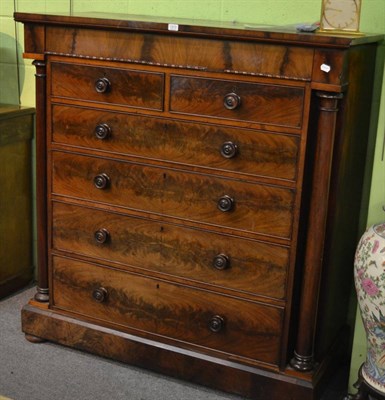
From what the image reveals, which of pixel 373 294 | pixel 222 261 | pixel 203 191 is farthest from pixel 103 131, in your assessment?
pixel 373 294

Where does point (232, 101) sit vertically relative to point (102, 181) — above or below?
above

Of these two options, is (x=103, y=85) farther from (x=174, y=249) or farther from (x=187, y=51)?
(x=174, y=249)

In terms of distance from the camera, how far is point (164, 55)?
254cm

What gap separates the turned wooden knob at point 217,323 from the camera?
2662 mm

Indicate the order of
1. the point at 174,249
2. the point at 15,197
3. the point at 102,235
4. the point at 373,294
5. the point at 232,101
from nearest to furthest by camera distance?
the point at 373,294 < the point at 232,101 < the point at 174,249 < the point at 102,235 < the point at 15,197

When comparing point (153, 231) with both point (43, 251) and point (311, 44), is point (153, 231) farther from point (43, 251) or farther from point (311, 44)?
point (311, 44)

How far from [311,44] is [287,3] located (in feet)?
2.20

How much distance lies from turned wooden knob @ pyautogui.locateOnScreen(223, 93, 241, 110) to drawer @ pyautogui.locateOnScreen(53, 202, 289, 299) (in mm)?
458

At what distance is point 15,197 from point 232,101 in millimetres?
1436

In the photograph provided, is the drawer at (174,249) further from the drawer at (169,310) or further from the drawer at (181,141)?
the drawer at (181,141)

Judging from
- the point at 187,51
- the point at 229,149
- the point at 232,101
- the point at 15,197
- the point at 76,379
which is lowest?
the point at 76,379

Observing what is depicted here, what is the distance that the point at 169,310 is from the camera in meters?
2.76

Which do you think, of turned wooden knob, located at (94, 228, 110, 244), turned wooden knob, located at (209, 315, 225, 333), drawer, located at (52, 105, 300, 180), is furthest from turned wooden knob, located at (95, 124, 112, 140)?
turned wooden knob, located at (209, 315, 225, 333)

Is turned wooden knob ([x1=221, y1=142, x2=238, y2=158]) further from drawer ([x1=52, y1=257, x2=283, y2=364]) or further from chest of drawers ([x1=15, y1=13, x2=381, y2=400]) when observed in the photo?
drawer ([x1=52, y1=257, x2=283, y2=364])
